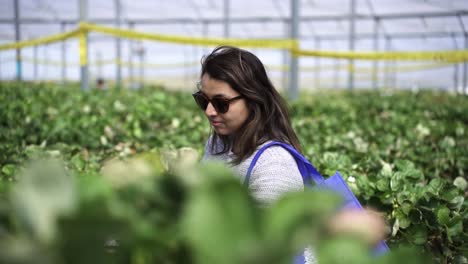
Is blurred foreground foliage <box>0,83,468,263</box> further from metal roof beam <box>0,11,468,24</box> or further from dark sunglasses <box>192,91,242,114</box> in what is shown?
metal roof beam <box>0,11,468,24</box>

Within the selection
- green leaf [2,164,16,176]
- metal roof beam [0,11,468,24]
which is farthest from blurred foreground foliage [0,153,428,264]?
metal roof beam [0,11,468,24]

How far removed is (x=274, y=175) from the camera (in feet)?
6.36

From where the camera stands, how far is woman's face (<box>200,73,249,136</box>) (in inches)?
87.7

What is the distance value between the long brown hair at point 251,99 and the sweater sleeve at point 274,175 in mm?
150

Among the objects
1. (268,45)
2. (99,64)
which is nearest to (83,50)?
(268,45)

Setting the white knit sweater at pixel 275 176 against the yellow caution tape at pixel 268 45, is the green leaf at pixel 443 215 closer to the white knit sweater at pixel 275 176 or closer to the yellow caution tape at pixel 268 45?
the white knit sweater at pixel 275 176

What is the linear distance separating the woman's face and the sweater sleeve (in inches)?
10.7

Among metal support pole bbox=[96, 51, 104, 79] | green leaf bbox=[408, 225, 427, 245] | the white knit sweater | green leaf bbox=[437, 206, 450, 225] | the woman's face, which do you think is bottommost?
metal support pole bbox=[96, 51, 104, 79]

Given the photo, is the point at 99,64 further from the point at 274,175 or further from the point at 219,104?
the point at 274,175

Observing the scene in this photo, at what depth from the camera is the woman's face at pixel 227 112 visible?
2227 mm

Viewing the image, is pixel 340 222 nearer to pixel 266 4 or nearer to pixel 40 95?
pixel 40 95

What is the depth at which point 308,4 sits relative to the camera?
22.8 meters

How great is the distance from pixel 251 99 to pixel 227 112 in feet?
0.33

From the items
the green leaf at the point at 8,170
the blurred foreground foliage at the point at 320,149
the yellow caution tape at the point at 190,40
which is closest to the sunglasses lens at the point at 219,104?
the blurred foreground foliage at the point at 320,149
